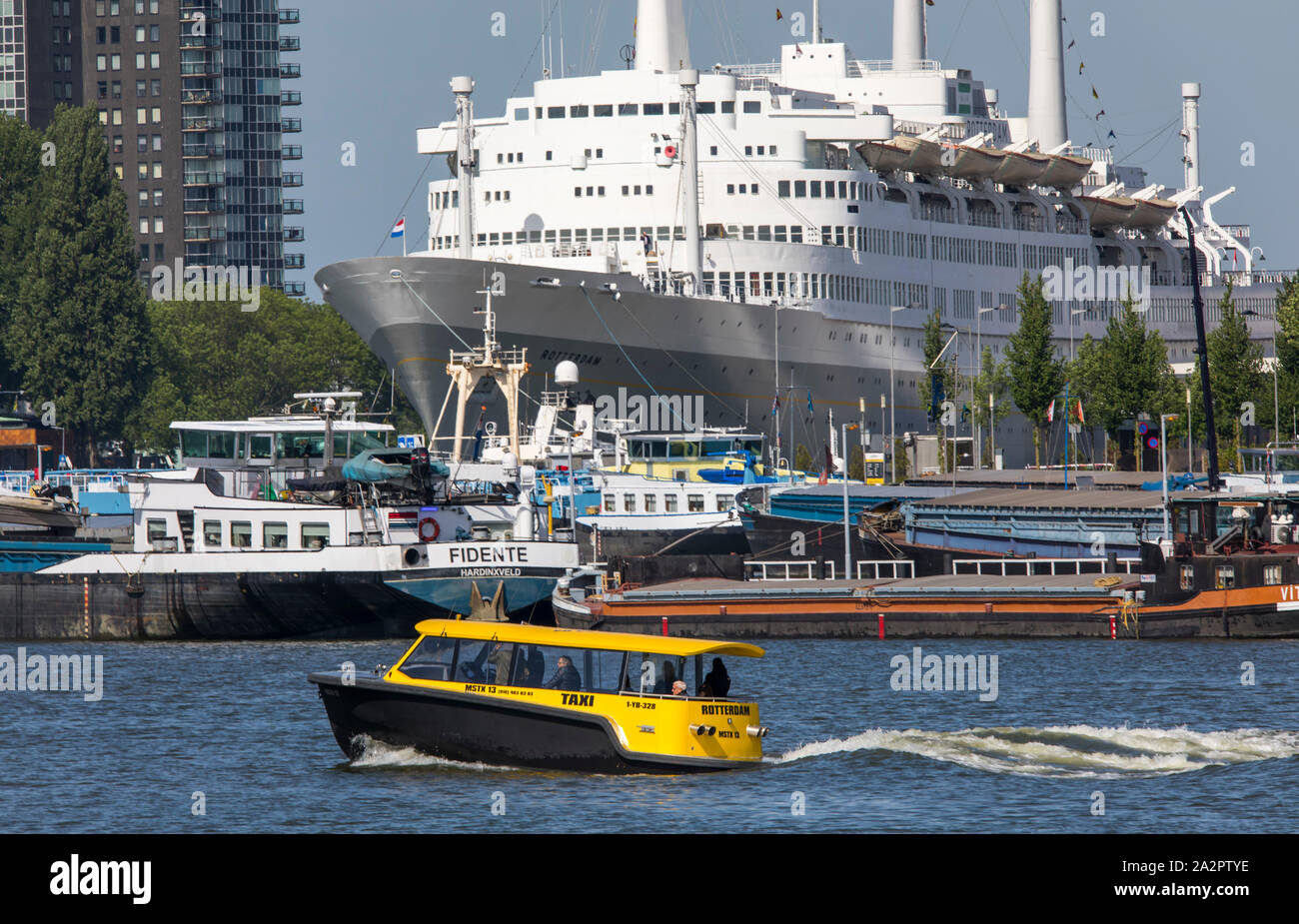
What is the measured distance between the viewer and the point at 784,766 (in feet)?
102

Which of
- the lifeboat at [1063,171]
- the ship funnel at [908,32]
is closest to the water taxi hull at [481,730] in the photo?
the lifeboat at [1063,171]

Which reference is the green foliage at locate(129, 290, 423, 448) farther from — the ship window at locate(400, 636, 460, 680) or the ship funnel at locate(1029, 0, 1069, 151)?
the ship window at locate(400, 636, 460, 680)

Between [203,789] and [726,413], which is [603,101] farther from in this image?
[203,789]

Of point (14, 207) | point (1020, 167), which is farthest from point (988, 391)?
point (14, 207)

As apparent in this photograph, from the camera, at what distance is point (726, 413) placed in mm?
100312

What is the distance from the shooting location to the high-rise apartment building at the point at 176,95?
184 m

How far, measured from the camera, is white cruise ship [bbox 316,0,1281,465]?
9138cm

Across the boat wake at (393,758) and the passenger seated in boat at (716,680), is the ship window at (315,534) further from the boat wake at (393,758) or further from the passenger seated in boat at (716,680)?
the passenger seated in boat at (716,680)

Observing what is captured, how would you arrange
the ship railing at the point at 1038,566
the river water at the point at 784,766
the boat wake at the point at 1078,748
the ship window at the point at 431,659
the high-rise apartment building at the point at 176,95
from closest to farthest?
1. the river water at the point at 784,766
2. the ship window at the point at 431,659
3. the boat wake at the point at 1078,748
4. the ship railing at the point at 1038,566
5. the high-rise apartment building at the point at 176,95

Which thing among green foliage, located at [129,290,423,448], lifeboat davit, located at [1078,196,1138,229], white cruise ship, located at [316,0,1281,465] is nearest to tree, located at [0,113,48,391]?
green foliage, located at [129,290,423,448]

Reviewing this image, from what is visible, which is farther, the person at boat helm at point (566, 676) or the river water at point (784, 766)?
the person at boat helm at point (566, 676)

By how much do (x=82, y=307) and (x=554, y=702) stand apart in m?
90.5

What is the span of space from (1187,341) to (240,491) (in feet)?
355

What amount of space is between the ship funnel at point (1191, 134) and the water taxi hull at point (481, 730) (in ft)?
505
